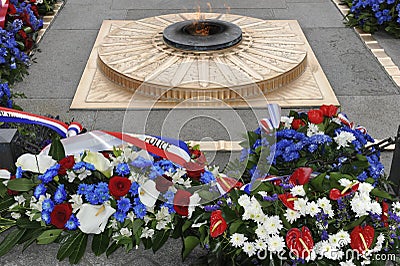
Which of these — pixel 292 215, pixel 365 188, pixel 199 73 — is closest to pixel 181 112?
pixel 292 215

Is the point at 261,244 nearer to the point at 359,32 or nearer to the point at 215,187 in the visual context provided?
the point at 215,187

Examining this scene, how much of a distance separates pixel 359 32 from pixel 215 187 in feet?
14.4

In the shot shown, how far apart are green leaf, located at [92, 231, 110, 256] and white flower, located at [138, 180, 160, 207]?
0.81 ft

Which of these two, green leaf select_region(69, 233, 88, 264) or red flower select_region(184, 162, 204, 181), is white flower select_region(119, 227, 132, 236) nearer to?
green leaf select_region(69, 233, 88, 264)

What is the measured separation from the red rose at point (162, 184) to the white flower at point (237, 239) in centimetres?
42

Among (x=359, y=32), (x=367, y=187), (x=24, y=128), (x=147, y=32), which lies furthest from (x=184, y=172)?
(x=359, y=32)

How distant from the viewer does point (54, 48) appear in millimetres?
6094

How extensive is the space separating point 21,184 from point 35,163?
0.41 ft

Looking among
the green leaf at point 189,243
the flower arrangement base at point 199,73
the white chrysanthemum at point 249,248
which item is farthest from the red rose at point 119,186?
the flower arrangement base at point 199,73

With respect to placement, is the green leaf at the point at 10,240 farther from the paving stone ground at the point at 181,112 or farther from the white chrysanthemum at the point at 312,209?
the white chrysanthemum at the point at 312,209

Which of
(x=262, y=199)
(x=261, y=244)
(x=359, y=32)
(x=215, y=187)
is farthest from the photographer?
(x=359, y=32)

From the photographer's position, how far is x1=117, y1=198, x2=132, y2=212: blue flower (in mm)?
2566

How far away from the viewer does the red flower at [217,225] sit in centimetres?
239

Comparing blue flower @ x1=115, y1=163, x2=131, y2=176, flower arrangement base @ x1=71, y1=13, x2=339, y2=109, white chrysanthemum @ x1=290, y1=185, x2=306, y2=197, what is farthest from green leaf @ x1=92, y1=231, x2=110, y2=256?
flower arrangement base @ x1=71, y1=13, x2=339, y2=109
